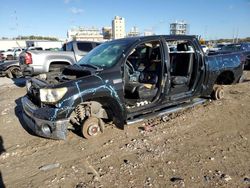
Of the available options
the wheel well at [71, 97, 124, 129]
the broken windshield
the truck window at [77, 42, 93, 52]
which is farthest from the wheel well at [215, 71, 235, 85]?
the truck window at [77, 42, 93, 52]

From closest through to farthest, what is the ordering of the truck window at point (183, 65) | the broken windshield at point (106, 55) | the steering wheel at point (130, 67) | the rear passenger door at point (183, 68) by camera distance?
the broken windshield at point (106, 55) → the rear passenger door at point (183, 68) → the truck window at point (183, 65) → the steering wheel at point (130, 67)

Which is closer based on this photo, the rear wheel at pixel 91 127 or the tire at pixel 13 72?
the rear wheel at pixel 91 127

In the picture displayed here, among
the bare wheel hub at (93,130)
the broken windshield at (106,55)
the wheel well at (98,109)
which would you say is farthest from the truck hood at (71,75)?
the bare wheel hub at (93,130)

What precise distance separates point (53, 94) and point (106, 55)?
1.57 metres

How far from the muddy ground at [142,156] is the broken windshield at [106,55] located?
53.5 inches

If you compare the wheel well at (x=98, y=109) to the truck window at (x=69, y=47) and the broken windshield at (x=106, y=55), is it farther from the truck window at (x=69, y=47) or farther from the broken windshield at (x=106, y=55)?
the truck window at (x=69, y=47)

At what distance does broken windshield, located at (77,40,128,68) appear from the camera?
4977 millimetres

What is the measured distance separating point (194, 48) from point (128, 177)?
12.0 ft

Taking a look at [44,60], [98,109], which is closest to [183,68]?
[98,109]

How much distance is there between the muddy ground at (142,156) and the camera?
136 inches

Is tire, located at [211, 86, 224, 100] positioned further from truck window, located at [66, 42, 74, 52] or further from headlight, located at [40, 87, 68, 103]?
truck window, located at [66, 42, 74, 52]

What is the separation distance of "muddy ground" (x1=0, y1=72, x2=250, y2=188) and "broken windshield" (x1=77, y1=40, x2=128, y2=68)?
1358 millimetres

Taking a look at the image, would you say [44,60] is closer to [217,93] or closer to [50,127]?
[50,127]

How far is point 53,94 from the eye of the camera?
418 centimetres
